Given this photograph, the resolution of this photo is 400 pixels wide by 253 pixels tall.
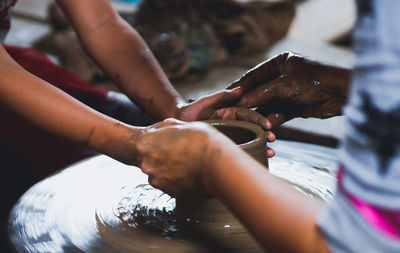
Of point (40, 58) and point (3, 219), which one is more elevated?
point (40, 58)

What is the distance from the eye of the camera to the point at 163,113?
1492 mm

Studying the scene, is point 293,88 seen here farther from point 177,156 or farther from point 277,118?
point 177,156

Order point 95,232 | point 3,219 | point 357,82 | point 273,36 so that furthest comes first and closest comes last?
point 273,36 < point 3,219 < point 95,232 < point 357,82

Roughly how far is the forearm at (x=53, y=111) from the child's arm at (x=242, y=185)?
0.26m

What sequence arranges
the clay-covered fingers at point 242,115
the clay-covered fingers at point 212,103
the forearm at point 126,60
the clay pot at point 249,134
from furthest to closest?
1. the forearm at point 126,60
2. the clay-covered fingers at point 212,103
3. the clay-covered fingers at point 242,115
4. the clay pot at point 249,134

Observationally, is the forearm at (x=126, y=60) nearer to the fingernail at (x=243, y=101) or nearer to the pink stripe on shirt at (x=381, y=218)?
the fingernail at (x=243, y=101)

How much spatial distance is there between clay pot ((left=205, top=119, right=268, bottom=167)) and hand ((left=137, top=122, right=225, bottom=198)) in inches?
6.4

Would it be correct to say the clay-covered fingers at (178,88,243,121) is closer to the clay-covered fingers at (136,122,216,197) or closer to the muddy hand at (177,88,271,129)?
the muddy hand at (177,88,271,129)

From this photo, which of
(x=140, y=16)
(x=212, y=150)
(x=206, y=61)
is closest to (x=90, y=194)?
(x=212, y=150)

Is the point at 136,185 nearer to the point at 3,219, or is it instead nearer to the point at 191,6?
the point at 3,219

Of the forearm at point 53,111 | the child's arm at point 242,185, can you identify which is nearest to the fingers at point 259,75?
the forearm at point 53,111

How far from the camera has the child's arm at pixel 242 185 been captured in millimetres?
727

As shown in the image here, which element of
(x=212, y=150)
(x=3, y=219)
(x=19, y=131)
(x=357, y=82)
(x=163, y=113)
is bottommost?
(x=3, y=219)

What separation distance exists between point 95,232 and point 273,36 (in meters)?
2.84
